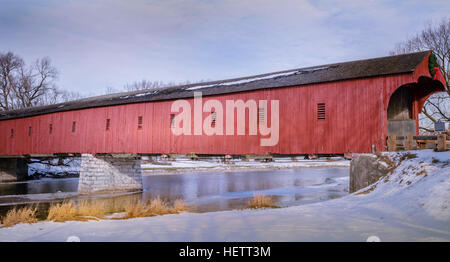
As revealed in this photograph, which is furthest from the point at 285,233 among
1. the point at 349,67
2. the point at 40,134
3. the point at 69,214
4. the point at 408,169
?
the point at 40,134

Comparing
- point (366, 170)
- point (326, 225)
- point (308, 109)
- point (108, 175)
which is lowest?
point (108, 175)

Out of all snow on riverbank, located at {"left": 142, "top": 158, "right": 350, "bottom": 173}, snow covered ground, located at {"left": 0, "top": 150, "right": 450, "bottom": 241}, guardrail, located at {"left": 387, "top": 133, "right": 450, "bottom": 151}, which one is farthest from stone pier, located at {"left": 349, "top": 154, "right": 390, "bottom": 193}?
snow on riverbank, located at {"left": 142, "top": 158, "right": 350, "bottom": 173}

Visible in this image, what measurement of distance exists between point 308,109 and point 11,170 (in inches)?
1027

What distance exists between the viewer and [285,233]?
529 centimetres

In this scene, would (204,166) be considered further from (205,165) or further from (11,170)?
(11,170)

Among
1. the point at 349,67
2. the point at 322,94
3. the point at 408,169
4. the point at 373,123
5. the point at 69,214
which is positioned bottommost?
the point at 69,214

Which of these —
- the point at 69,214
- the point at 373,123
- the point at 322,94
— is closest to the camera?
the point at 69,214

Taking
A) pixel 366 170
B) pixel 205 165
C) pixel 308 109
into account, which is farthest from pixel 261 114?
pixel 205 165

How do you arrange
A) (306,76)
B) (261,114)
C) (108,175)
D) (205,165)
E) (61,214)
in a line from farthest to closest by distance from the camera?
(205,165) < (108,175) < (261,114) < (306,76) < (61,214)

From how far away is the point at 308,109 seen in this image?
42.8 ft

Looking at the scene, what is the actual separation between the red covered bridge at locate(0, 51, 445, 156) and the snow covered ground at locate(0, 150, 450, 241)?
4314mm

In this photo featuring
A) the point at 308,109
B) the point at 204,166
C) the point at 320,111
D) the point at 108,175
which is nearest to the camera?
the point at 320,111
